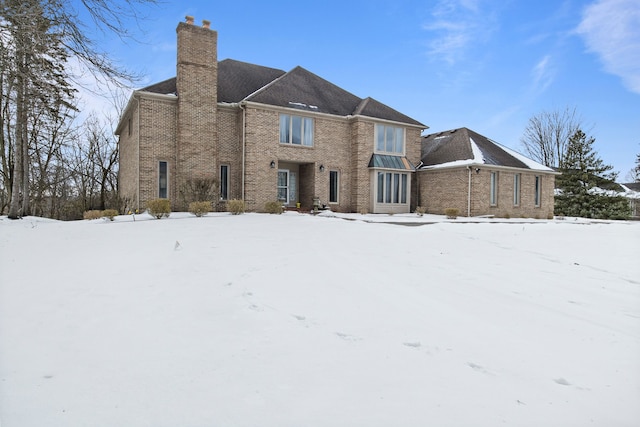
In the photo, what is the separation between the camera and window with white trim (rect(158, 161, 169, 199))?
50.8 feet

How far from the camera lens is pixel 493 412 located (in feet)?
7.68

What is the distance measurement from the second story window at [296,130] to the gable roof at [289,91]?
21.9 inches

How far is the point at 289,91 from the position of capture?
1827cm

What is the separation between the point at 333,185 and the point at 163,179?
818cm

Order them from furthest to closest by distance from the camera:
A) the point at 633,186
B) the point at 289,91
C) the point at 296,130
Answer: the point at 633,186
the point at 289,91
the point at 296,130

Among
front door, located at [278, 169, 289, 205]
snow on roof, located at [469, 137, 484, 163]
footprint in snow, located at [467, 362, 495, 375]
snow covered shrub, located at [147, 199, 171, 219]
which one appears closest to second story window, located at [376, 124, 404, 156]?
snow on roof, located at [469, 137, 484, 163]

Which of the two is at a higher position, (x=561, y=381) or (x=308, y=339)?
(x=308, y=339)

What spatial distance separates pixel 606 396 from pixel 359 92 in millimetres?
21212

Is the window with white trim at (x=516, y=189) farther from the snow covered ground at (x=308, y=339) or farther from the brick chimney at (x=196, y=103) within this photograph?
the brick chimney at (x=196, y=103)

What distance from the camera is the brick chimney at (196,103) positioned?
1537cm

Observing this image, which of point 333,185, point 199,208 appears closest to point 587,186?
point 333,185

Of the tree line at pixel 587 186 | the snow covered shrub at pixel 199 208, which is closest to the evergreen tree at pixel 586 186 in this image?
the tree line at pixel 587 186

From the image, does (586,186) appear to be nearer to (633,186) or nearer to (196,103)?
(633,186)

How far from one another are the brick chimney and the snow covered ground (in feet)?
29.4
